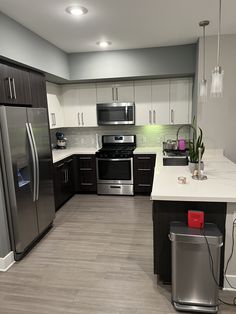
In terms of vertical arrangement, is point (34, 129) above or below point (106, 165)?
above

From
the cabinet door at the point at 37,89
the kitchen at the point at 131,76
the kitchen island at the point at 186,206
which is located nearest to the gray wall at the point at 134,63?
the kitchen at the point at 131,76

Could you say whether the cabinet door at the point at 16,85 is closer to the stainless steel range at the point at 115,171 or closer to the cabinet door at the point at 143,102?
the stainless steel range at the point at 115,171

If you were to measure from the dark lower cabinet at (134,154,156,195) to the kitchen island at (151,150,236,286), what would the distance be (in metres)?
2.01

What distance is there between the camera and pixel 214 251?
1.73 m

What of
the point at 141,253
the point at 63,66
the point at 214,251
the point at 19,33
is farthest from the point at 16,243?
the point at 63,66

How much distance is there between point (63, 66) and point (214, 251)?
3.50 m

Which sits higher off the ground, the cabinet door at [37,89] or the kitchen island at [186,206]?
the cabinet door at [37,89]

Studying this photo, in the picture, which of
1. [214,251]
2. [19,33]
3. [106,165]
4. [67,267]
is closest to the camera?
[214,251]

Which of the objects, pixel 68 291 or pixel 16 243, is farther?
pixel 16 243

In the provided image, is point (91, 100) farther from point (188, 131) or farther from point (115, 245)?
point (115, 245)

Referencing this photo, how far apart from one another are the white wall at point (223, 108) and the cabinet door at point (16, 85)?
243 cm

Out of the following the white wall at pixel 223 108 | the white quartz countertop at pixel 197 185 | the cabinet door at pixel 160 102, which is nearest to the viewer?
the white quartz countertop at pixel 197 185

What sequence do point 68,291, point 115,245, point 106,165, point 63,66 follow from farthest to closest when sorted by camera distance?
1. point 106,165
2. point 63,66
3. point 115,245
4. point 68,291

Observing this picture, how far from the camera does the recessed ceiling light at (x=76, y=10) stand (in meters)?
2.30
